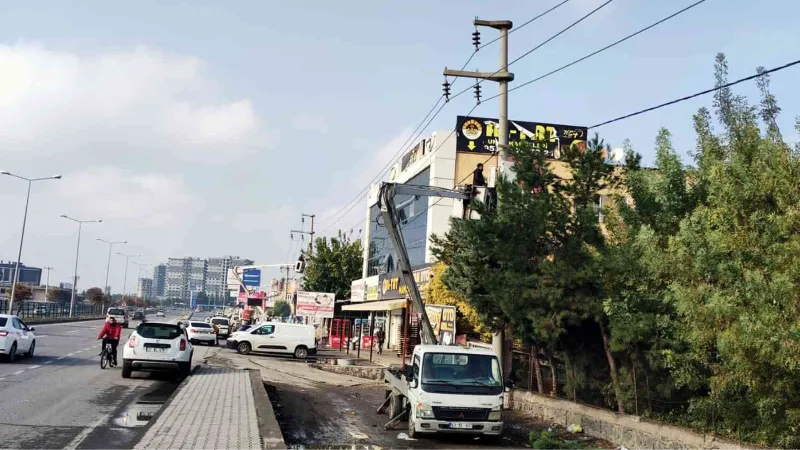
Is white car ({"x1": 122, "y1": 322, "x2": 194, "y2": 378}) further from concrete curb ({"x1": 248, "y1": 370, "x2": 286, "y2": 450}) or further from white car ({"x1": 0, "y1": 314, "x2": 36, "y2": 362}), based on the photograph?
white car ({"x1": 0, "y1": 314, "x2": 36, "y2": 362})

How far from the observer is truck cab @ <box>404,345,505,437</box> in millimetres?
13602

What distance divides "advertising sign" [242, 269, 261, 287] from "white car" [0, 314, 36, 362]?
8478 cm

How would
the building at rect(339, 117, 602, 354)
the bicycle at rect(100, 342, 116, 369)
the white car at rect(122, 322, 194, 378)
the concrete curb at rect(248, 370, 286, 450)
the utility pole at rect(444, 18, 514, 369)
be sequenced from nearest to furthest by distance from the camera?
the concrete curb at rect(248, 370, 286, 450) → the utility pole at rect(444, 18, 514, 369) → the white car at rect(122, 322, 194, 378) → the bicycle at rect(100, 342, 116, 369) → the building at rect(339, 117, 602, 354)

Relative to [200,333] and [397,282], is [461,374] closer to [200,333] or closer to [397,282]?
[397,282]

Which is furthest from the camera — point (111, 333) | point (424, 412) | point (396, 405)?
point (111, 333)

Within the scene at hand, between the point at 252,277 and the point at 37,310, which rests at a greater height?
the point at 252,277

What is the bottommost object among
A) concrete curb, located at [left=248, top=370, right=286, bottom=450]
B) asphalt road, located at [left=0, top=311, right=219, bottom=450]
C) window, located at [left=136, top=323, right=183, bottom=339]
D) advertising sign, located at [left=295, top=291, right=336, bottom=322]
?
asphalt road, located at [left=0, top=311, right=219, bottom=450]

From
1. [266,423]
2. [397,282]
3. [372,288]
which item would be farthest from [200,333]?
[266,423]

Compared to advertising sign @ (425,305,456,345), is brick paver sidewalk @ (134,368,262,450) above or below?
below

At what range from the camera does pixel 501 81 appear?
19.6 metres

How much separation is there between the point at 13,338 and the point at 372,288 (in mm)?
32075

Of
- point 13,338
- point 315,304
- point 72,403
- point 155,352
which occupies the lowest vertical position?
point 72,403

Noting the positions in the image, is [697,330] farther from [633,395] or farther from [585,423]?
[585,423]

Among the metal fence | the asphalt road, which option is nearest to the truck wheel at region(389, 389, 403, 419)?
Result: the asphalt road
